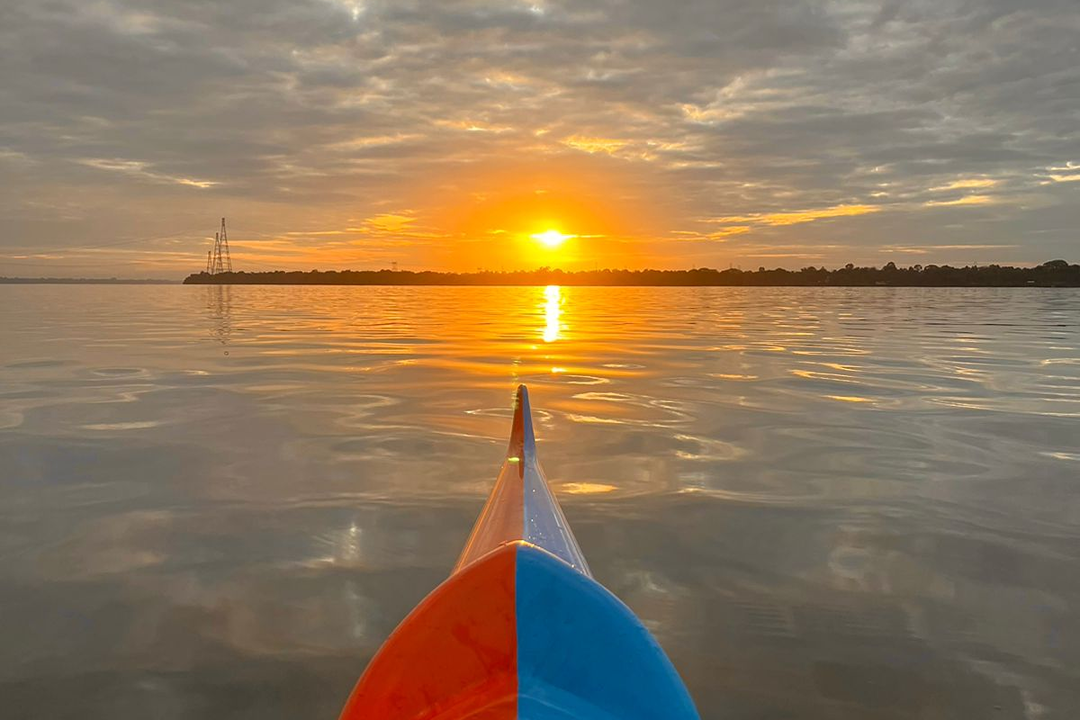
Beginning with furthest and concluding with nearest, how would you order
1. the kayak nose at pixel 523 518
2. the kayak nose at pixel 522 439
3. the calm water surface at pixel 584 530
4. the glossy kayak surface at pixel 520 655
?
the kayak nose at pixel 522 439 → the calm water surface at pixel 584 530 → the kayak nose at pixel 523 518 → the glossy kayak surface at pixel 520 655

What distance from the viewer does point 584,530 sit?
4793 mm

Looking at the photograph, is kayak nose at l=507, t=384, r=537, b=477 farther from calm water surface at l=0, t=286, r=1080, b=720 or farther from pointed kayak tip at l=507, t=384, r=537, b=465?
calm water surface at l=0, t=286, r=1080, b=720

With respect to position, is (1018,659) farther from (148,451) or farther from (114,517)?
(148,451)

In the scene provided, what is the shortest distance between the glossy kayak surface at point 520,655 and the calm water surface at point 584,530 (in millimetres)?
1286

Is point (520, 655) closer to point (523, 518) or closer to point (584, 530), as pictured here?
point (523, 518)

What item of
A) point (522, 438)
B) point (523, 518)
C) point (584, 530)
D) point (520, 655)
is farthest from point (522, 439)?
point (520, 655)

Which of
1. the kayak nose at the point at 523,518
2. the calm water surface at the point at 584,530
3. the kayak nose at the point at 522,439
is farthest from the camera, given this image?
the kayak nose at the point at 522,439

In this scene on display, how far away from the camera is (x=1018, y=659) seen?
10.7ft

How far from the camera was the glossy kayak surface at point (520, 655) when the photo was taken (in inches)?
66.4

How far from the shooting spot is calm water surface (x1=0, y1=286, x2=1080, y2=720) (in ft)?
10.2

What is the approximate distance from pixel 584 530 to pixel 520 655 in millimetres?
3147

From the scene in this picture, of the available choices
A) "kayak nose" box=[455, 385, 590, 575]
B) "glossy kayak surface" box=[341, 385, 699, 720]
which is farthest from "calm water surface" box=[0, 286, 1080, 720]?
"glossy kayak surface" box=[341, 385, 699, 720]

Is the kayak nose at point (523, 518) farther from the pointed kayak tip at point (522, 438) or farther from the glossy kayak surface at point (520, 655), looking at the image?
the glossy kayak surface at point (520, 655)

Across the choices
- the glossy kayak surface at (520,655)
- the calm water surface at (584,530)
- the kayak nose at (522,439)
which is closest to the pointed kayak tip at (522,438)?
the kayak nose at (522,439)
